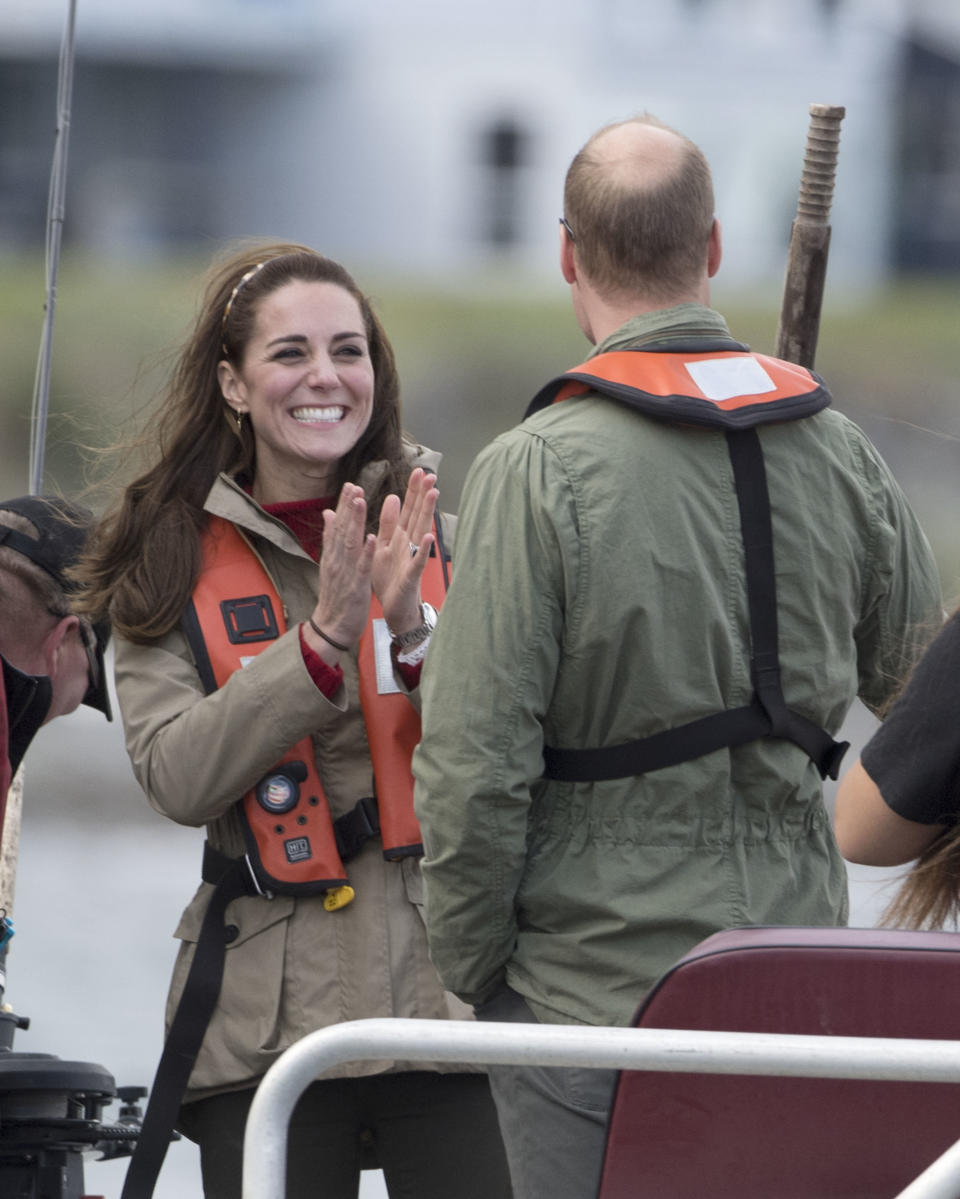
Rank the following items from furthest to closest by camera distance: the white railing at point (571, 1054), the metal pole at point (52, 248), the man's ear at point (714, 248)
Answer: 1. the metal pole at point (52, 248)
2. the man's ear at point (714, 248)
3. the white railing at point (571, 1054)

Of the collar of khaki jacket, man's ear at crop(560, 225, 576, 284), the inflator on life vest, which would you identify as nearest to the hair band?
the collar of khaki jacket

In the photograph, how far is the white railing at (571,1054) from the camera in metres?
1.59

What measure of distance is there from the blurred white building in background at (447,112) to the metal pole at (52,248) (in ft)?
95.2

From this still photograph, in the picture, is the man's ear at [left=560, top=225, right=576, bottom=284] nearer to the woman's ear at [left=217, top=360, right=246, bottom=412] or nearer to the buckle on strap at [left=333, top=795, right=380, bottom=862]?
the woman's ear at [left=217, top=360, right=246, bottom=412]

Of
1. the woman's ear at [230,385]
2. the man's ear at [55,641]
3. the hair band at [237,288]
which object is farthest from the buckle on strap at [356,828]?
the hair band at [237,288]

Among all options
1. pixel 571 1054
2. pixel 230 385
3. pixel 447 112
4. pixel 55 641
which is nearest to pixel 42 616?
pixel 55 641

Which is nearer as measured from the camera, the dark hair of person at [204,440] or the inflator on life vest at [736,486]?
the inflator on life vest at [736,486]

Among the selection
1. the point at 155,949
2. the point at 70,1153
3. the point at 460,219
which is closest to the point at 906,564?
the point at 70,1153

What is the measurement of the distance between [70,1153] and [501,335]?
2541 cm

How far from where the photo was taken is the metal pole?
10.8 ft

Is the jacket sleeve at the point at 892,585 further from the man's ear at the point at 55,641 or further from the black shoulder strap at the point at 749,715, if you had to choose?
the man's ear at the point at 55,641

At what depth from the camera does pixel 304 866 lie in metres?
2.69

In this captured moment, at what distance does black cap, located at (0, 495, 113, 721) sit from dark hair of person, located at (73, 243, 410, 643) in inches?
1.8

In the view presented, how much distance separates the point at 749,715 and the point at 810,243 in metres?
0.87
